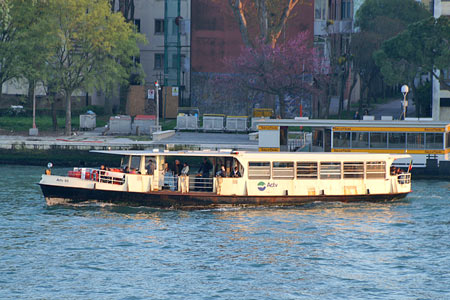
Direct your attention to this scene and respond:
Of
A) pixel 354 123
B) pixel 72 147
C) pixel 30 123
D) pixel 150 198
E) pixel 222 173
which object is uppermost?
pixel 354 123

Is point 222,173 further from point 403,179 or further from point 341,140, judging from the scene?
point 341,140

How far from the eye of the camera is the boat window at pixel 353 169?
3997 centimetres

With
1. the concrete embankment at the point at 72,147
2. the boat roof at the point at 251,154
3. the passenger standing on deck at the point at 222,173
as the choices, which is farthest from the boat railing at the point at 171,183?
the concrete embankment at the point at 72,147

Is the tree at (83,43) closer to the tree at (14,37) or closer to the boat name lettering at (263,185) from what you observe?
the tree at (14,37)

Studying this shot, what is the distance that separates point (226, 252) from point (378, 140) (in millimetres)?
21631

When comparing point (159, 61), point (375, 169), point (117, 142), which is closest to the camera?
point (375, 169)

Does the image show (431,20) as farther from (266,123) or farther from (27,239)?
(27,239)

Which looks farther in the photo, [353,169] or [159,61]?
[159,61]

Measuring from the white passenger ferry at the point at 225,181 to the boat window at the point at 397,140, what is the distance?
9378 mm

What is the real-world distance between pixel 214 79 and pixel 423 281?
172ft

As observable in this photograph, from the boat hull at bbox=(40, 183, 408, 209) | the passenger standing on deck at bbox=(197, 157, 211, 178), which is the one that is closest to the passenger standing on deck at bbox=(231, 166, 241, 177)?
the boat hull at bbox=(40, 183, 408, 209)

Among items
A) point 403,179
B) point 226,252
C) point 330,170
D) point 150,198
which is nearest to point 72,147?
point 150,198

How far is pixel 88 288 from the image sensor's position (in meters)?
26.2

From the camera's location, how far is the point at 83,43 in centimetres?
6244
